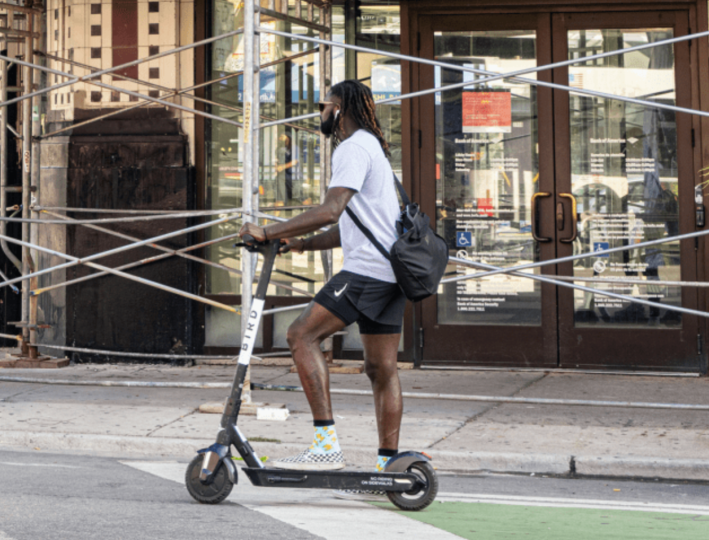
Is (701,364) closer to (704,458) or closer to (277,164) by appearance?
(704,458)

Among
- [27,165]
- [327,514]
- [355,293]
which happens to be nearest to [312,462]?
[327,514]

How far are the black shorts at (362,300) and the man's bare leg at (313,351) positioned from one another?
0.05m

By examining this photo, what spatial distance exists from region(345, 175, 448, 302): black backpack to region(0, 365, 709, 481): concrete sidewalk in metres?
1.70

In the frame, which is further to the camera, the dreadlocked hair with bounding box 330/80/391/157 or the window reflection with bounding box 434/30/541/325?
the window reflection with bounding box 434/30/541/325

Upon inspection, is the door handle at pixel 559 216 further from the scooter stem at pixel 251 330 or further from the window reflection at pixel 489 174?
the scooter stem at pixel 251 330

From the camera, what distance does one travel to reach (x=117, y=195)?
9328mm

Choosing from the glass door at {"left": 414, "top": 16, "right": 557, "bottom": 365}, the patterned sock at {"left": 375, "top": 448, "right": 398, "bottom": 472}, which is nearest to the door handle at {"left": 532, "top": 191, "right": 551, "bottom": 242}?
the glass door at {"left": 414, "top": 16, "right": 557, "bottom": 365}

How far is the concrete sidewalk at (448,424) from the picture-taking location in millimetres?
5812

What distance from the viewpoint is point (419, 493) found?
15.0ft

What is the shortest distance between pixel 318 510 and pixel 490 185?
5045 millimetres

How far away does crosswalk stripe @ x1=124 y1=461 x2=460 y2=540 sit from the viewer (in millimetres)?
4215

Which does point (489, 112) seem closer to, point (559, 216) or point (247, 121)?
point (559, 216)

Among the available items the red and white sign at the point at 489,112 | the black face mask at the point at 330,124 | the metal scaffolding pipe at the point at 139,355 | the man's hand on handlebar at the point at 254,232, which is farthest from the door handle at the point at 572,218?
the man's hand on handlebar at the point at 254,232

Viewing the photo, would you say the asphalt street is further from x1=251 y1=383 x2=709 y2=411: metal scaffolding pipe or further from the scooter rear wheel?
x1=251 y1=383 x2=709 y2=411: metal scaffolding pipe
